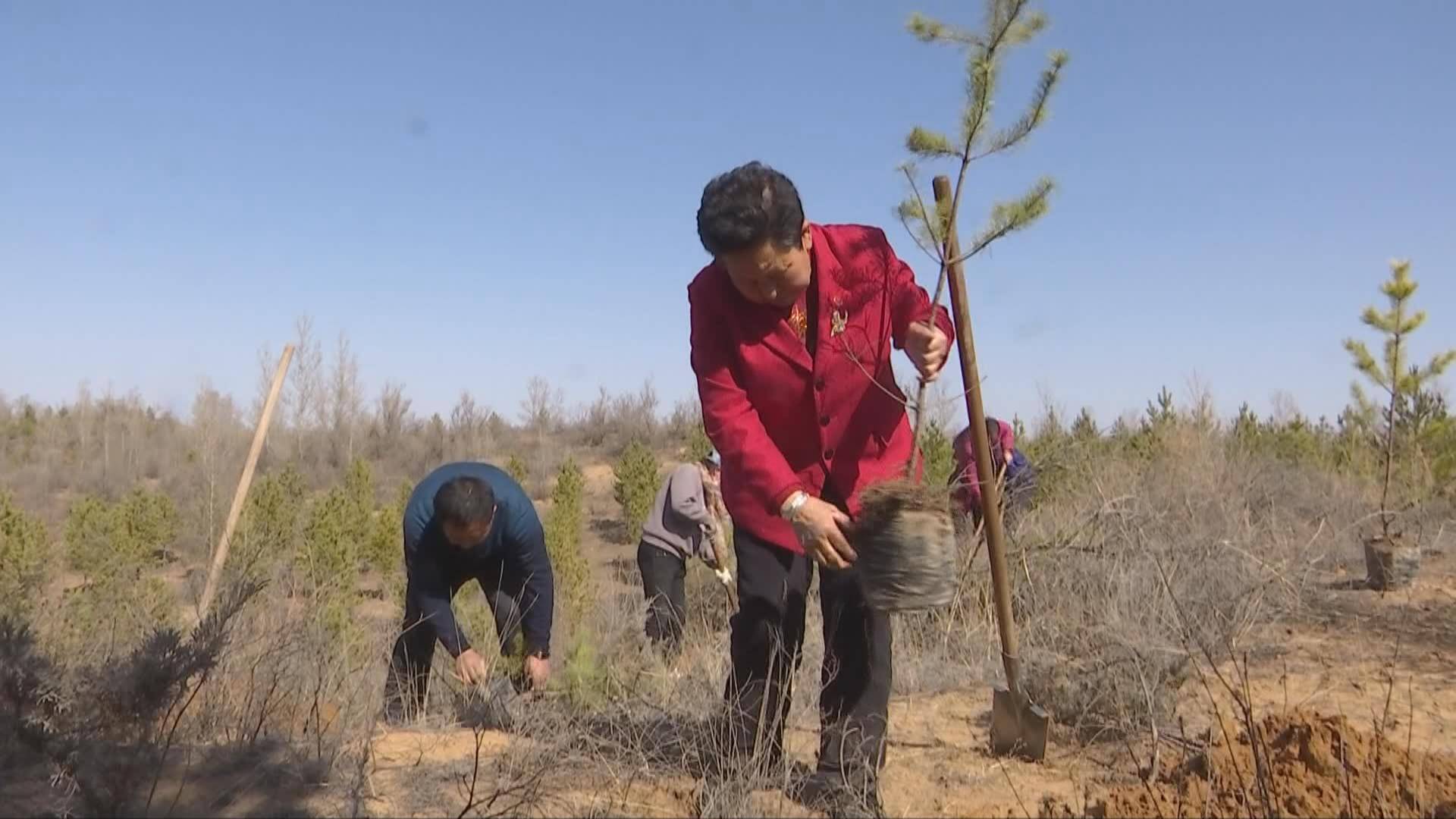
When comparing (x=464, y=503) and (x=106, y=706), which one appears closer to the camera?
(x=106, y=706)

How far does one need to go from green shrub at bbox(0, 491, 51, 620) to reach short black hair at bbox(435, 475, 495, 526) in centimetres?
524

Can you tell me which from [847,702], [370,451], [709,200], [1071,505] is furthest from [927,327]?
[370,451]

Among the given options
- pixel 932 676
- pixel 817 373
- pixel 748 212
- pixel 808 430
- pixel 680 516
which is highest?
pixel 748 212

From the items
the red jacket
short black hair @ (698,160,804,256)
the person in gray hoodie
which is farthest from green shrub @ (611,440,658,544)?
short black hair @ (698,160,804,256)

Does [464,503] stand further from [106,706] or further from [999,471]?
[999,471]

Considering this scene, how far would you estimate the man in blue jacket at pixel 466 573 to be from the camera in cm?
443

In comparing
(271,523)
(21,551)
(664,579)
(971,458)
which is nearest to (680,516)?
(664,579)

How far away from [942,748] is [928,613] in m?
3.31

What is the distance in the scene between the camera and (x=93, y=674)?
301 cm

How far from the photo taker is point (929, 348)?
2836 mm

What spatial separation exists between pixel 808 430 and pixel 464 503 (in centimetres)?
191

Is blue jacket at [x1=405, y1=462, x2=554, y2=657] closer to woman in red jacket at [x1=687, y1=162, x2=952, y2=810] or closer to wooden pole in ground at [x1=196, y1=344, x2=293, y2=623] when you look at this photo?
woman in red jacket at [x1=687, y1=162, x2=952, y2=810]

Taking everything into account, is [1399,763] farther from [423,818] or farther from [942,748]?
[423,818]

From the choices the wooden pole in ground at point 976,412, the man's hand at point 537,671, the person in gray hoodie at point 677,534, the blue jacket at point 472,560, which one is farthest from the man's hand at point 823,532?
the person in gray hoodie at point 677,534
